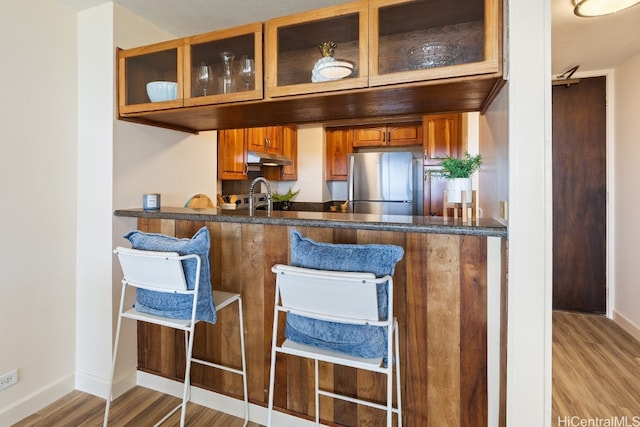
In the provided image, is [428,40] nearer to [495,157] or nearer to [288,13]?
[495,157]

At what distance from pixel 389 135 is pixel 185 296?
3.75 metres

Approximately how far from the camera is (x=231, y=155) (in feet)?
10.4

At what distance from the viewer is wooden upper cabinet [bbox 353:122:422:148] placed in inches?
177

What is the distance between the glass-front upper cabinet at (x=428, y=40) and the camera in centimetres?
129

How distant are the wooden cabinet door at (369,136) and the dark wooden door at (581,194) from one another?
1.96 metres

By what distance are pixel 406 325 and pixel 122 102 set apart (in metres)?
1.98

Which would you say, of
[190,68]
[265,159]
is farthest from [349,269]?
[265,159]

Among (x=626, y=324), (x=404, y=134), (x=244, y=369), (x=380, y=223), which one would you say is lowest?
(x=626, y=324)

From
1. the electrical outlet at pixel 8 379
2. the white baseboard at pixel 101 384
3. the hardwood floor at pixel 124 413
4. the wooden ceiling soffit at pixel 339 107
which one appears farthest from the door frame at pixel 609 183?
the electrical outlet at pixel 8 379

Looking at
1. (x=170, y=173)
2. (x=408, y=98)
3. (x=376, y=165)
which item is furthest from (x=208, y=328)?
(x=376, y=165)

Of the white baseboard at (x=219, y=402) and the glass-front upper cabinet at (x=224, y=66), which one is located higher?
the glass-front upper cabinet at (x=224, y=66)

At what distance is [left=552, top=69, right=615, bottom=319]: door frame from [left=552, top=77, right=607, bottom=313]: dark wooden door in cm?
3

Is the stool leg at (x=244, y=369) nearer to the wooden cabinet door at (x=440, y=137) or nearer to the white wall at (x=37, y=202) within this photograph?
the white wall at (x=37, y=202)

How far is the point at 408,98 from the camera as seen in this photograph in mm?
1641
